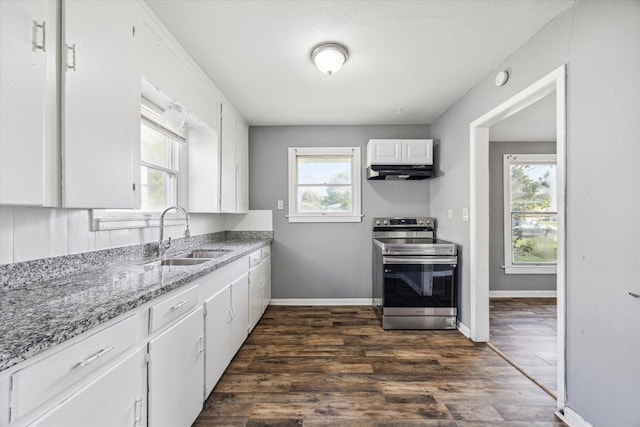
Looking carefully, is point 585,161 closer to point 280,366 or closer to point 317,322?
point 280,366

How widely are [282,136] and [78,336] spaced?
3292 mm

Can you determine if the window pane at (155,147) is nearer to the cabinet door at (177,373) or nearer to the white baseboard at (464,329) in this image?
the cabinet door at (177,373)

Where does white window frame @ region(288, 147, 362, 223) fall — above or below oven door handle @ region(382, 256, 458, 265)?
above

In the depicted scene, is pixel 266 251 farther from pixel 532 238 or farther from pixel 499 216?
pixel 532 238

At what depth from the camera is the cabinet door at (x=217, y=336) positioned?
176cm

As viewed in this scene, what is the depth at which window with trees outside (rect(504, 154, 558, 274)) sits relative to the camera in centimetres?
418

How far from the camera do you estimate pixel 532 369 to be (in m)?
2.20

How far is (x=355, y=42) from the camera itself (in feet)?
6.45

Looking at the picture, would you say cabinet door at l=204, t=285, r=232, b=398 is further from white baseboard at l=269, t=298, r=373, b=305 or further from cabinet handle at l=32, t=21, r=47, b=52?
white baseboard at l=269, t=298, r=373, b=305

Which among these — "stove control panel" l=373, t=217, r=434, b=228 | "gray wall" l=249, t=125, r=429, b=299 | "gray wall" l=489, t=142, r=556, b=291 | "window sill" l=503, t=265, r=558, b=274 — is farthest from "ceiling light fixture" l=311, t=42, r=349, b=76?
"window sill" l=503, t=265, r=558, b=274

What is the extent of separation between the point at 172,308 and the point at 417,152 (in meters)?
3.00

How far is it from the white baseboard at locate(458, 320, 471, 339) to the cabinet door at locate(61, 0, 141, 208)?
3040 millimetres

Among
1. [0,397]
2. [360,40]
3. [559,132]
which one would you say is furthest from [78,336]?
[559,132]

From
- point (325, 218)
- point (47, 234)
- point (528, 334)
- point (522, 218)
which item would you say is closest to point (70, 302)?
point (47, 234)
